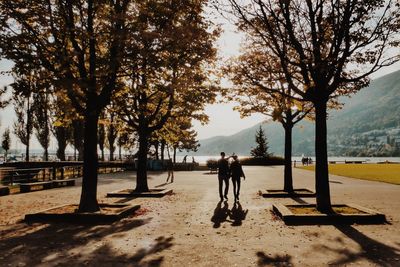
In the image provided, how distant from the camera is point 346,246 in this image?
8.82 meters

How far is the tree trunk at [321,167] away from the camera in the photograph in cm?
1289

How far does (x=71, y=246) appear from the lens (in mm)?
8914

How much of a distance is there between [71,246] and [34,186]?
17.1m

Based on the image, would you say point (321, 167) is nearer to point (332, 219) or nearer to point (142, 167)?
point (332, 219)

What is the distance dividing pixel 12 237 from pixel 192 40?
7.71 meters

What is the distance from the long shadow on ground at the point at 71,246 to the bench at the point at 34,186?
11.3m

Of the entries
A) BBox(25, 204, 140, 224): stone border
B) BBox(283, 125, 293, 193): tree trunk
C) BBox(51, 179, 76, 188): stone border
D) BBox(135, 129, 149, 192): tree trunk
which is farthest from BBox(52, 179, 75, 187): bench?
BBox(283, 125, 293, 193): tree trunk

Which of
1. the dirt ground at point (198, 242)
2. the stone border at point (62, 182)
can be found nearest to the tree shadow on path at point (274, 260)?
the dirt ground at point (198, 242)

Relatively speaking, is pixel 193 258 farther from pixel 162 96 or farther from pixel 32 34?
pixel 162 96

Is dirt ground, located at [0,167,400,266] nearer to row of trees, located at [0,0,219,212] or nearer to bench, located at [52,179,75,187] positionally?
row of trees, located at [0,0,219,212]

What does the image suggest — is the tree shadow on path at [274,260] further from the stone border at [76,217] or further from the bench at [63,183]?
the bench at [63,183]

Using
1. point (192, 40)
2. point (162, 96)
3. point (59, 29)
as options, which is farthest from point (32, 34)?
point (162, 96)

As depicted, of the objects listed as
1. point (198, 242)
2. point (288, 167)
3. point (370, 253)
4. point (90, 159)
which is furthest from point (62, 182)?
point (370, 253)

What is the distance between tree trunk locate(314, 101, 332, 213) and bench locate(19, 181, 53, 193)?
625 inches
